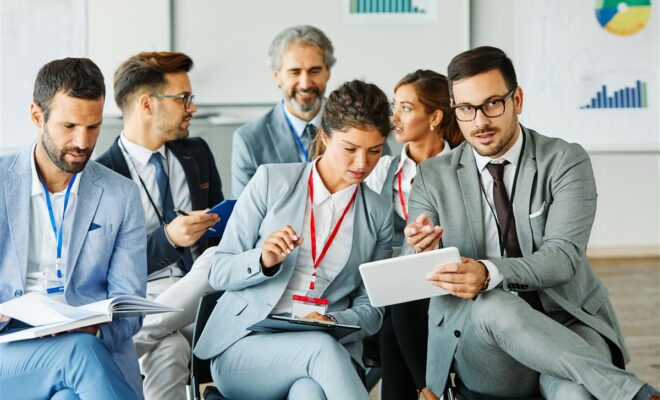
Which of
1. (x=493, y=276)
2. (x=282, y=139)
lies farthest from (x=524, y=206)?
(x=282, y=139)

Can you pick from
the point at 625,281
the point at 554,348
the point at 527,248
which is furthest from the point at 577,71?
the point at 554,348

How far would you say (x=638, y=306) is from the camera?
19.6 ft

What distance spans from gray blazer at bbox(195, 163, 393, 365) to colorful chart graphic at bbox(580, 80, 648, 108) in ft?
15.8

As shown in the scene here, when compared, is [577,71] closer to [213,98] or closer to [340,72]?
[340,72]

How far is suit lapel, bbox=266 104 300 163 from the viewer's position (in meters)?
4.15

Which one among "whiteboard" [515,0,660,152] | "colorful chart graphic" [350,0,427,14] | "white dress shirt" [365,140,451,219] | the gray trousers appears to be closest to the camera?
the gray trousers

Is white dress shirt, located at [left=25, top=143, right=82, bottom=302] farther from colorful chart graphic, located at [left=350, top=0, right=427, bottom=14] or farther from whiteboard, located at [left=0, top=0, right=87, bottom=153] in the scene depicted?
colorful chart graphic, located at [left=350, top=0, right=427, bottom=14]

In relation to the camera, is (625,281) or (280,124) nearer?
(280,124)

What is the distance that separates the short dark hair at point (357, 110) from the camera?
9.35 ft

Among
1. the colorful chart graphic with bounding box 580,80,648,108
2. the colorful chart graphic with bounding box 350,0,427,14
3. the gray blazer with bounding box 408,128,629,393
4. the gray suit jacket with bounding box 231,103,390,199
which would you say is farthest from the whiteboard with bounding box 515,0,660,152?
the gray blazer with bounding box 408,128,629,393

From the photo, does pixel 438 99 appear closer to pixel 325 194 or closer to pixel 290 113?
pixel 290 113

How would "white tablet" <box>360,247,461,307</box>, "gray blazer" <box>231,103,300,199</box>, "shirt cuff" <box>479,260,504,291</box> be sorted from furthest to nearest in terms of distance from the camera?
"gray blazer" <box>231,103,300,199</box>
"shirt cuff" <box>479,260,504,291</box>
"white tablet" <box>360,247,461,307</box>

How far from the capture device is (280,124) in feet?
13.9

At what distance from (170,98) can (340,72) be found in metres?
3.01
